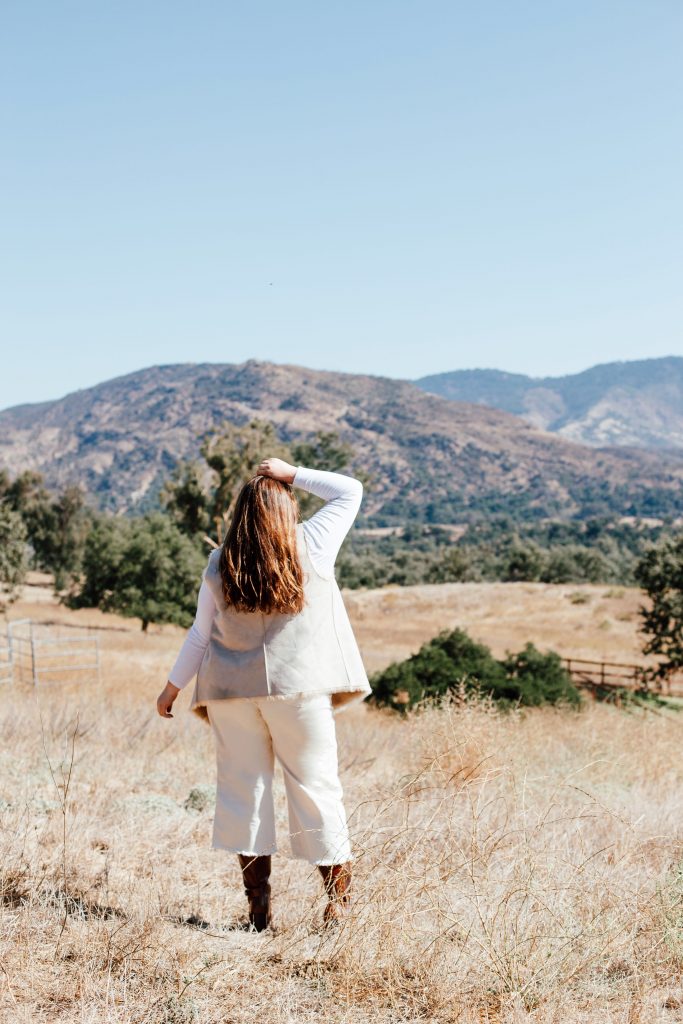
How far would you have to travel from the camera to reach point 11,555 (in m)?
40.1

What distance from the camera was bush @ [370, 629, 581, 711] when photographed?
1629 centimetres

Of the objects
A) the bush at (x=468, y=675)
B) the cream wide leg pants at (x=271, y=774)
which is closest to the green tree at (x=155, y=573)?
the bush at (x=468, y=675)

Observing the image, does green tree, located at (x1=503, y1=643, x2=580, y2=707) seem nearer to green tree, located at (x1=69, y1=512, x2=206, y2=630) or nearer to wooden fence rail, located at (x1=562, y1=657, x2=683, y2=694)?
wooden fence rail, located at (x1=562, y1=657, x2=683, y2=694)

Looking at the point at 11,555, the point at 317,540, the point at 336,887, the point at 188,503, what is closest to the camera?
the point at 336,887

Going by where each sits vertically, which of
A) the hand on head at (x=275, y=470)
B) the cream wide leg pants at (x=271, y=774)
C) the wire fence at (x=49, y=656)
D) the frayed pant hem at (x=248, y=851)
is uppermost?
the hand on head at (x=275, y=470)

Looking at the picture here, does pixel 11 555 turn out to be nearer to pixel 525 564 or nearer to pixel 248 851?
pixel 248 851

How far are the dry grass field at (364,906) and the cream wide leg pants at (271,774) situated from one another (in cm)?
16

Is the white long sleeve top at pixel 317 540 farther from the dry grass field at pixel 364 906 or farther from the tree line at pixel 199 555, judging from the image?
the dry grass field at pixel 364 906

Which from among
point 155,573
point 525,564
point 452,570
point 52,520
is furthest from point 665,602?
point 52,520

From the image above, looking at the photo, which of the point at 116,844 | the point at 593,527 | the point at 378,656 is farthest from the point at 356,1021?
the point at 593,527

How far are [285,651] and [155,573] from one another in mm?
39555

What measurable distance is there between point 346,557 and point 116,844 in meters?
79.2

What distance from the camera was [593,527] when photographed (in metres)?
125

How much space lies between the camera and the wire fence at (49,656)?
17.8m
